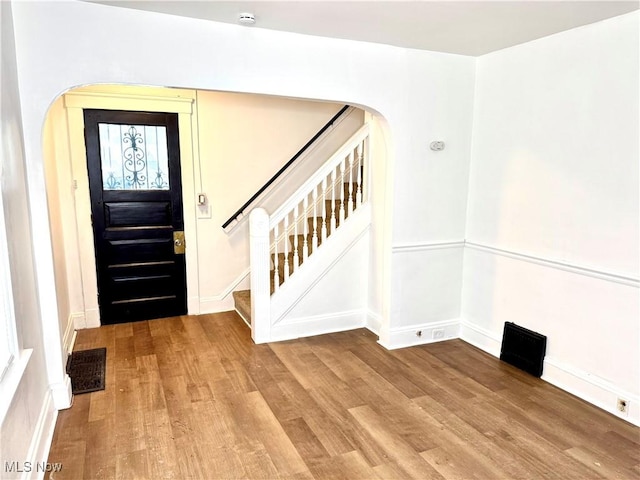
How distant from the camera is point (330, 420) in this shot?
271 cm

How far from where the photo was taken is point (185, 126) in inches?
171

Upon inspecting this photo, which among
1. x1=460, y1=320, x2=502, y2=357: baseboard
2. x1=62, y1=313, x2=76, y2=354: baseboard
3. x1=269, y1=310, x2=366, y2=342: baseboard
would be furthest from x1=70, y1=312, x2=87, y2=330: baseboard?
x1=460, y1=320, x2=502, y2=357: baseboard

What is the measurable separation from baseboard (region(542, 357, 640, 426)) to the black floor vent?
0.07 m

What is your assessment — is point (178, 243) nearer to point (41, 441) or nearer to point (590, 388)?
point (41, 441)

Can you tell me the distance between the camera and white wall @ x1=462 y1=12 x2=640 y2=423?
2652 millimetres

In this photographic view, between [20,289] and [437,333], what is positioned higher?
[20,289]

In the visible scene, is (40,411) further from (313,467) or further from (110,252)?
(110,252)

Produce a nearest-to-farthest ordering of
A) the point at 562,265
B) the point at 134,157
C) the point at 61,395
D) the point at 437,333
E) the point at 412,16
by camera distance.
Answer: the point at 412,16, the point at 61,395, the point at 562,265, the point at 437,333, the point at 134,157

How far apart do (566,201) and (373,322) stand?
6.51 feet

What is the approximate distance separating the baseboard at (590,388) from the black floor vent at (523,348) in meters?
0.07

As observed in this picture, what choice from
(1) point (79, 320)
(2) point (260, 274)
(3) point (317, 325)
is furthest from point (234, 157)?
(1) point (79, 320)

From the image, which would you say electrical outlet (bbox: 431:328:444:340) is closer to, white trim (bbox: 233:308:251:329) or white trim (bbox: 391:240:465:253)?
white trim (bbox: 391:240:465:253)

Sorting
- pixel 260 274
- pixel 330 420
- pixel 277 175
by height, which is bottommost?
pixel 330 420

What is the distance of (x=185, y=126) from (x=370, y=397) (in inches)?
123
